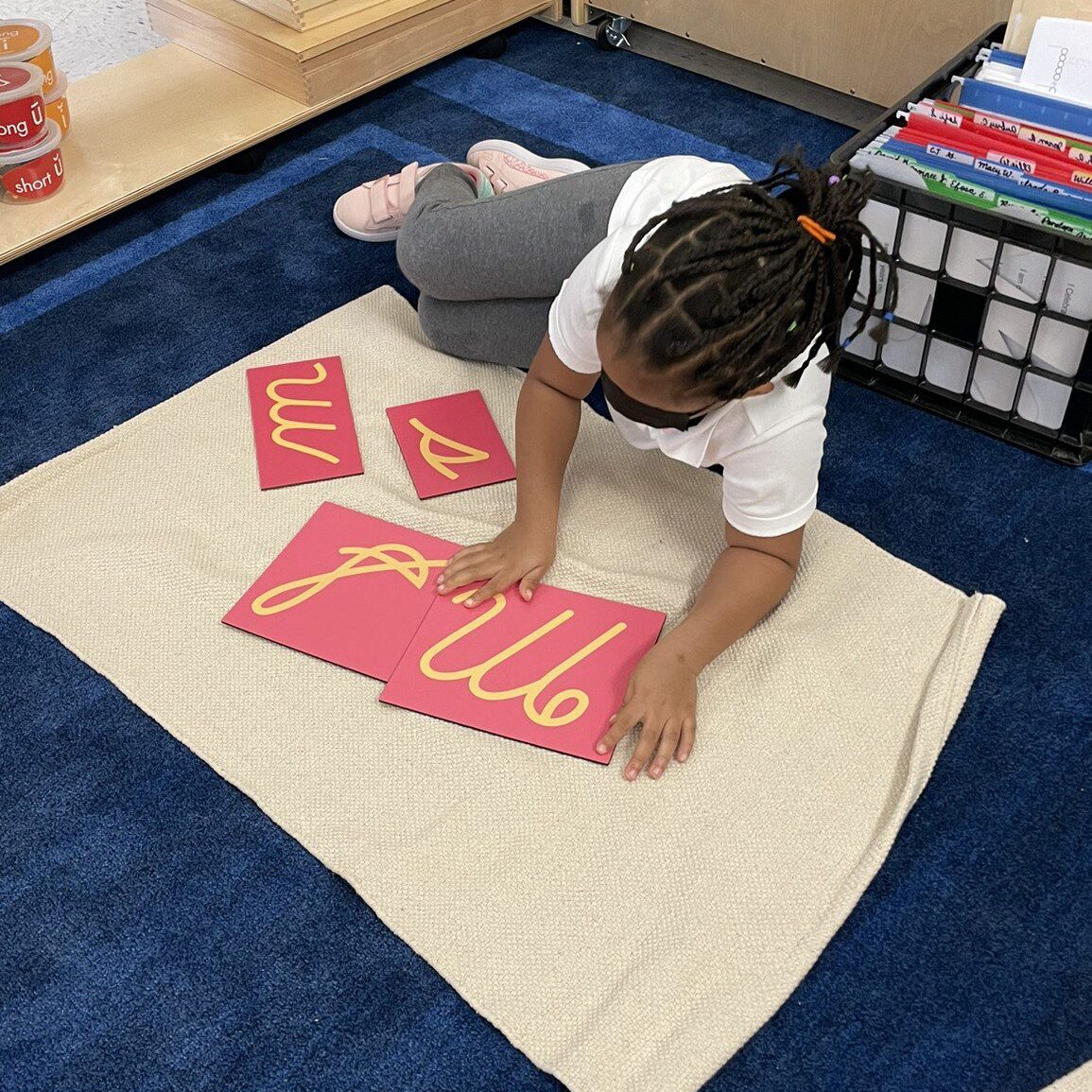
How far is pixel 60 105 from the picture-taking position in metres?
1.69

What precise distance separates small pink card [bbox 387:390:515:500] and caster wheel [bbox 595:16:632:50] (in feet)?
3.21

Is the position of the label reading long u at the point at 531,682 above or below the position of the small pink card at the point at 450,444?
below

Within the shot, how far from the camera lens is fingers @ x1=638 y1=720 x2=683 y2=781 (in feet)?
3.38

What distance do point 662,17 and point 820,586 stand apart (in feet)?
4.07

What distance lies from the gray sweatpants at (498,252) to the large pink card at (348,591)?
30cm

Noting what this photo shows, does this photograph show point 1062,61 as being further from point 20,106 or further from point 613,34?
point 20,106

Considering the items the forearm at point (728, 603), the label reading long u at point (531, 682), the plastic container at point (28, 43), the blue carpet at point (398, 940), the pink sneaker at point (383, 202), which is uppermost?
the plastic container at point (28, 43)

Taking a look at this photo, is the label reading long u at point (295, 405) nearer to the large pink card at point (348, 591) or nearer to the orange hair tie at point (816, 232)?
the large pink card at point (348, 591)

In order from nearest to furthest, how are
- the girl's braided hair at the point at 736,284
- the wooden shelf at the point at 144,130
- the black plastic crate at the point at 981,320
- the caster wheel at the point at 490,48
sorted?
the girl's braided hair at the point at 736,284 → the black plastic crate at the point at 981,320 → the wooden shelf at the point at 144,130 → the caster wheel at the point at 490,48

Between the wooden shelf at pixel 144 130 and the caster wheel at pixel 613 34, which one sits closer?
the wooden shelf at pixel 144 130

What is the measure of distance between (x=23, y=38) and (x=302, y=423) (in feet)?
2.35

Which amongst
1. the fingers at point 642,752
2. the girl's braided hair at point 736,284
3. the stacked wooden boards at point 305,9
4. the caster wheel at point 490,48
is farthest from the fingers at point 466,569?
the caster wheel at point 490,48

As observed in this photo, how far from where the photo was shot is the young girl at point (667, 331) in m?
0.87

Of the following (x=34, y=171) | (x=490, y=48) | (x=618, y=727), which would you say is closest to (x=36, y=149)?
(x=34, y=171)
